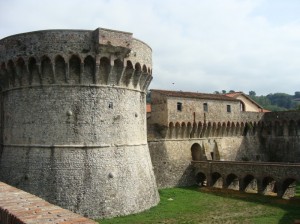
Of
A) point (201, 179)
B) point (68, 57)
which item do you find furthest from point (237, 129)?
point (68, 57)

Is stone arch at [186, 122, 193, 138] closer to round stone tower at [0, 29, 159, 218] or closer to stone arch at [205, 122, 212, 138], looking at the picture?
stone arch at [205, 122, 212, 138]

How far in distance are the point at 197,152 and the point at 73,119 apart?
A: 17.9 meters

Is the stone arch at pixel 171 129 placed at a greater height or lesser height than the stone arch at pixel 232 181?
greater

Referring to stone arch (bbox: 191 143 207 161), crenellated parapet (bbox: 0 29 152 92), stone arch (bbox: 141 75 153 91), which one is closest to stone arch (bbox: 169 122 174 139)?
stone arch (bbox: 191 143 207 161)

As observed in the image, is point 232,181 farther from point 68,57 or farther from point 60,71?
point 68,57

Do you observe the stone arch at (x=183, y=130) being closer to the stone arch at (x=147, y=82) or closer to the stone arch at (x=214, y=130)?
the stone arch at (x=214, y=130)

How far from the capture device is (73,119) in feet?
62.3

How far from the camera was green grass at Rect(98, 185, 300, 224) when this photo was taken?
19.1 meters

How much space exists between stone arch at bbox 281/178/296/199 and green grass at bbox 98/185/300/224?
1.24m

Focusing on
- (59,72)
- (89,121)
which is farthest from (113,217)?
(59,72)

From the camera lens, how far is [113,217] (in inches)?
735

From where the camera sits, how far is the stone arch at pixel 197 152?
33.2 meters

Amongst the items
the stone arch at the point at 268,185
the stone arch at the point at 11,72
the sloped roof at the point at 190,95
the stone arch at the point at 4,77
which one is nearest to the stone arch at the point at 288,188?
the stone arch at the point at 268,185

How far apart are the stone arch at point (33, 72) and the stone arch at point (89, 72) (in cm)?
254
